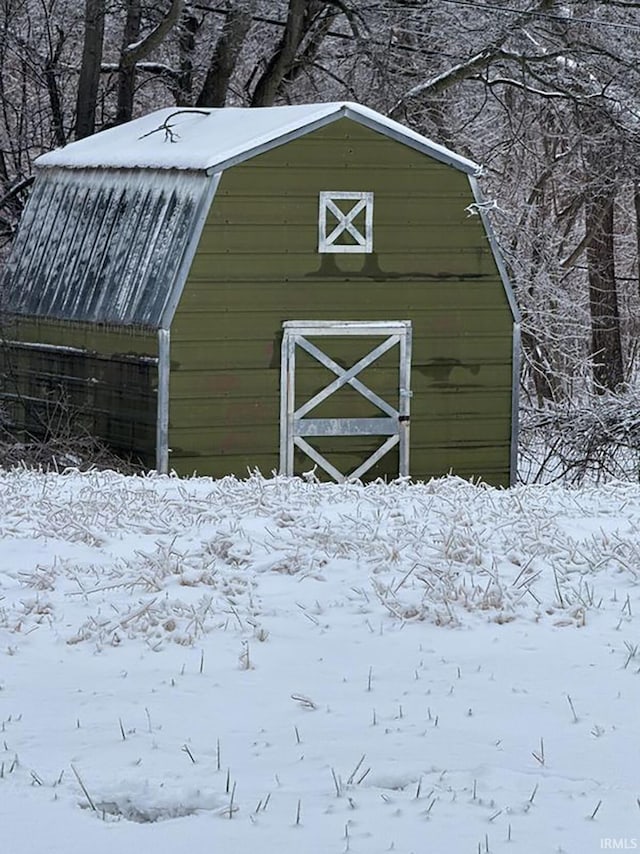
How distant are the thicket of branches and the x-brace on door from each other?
3.88 meters

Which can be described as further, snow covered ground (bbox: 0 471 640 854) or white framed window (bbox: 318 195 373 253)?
white framed window (bbox: 318 195 373 253)

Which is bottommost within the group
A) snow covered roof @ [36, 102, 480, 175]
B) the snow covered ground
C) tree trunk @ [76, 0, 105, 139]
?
the snow covered ground

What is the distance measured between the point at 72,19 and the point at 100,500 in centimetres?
1502

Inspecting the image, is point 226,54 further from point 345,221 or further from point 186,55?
point 345,221

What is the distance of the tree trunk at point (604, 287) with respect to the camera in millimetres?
28422

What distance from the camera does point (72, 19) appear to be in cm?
2353

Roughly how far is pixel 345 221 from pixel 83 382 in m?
3.36

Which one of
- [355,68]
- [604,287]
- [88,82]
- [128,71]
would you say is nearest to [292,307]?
[88,82]

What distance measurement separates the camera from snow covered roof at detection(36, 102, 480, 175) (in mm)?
16297

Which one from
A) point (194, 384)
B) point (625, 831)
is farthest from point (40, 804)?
point (194, 384)

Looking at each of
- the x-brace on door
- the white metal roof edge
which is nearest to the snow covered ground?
the x-brace on door

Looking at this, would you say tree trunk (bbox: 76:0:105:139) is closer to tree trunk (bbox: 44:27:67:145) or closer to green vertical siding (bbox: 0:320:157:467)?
tree trunk (bbox: 44:27:67:145)

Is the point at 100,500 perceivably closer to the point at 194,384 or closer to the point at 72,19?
the point at 194,384

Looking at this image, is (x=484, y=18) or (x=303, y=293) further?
(x=484, y=18)
